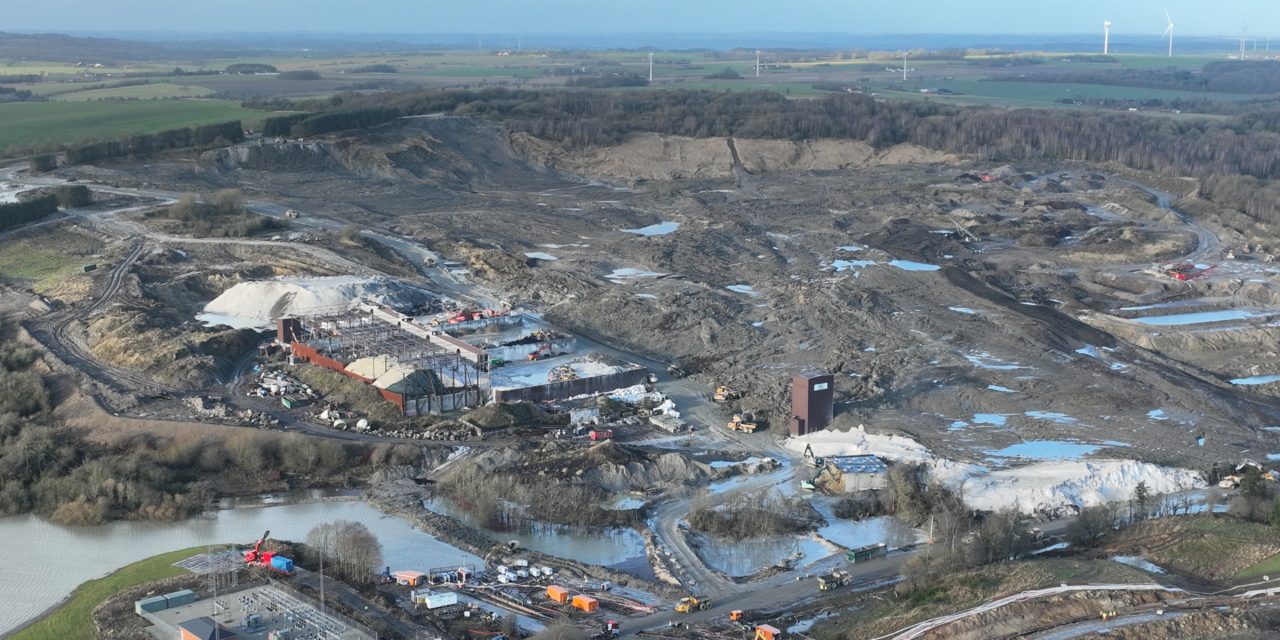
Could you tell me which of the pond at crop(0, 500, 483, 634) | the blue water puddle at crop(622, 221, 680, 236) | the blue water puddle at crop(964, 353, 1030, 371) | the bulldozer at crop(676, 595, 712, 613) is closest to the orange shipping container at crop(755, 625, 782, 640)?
the bulldozer at crop(676, 595, 712, 613)

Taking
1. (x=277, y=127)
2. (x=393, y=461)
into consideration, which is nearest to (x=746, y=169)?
(x=277, y=127)

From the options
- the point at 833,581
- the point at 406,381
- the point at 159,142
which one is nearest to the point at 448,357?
the point at 406,381

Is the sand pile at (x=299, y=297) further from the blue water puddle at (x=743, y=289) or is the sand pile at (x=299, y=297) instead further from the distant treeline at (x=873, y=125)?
the distant treeline at (x=873, y=125)

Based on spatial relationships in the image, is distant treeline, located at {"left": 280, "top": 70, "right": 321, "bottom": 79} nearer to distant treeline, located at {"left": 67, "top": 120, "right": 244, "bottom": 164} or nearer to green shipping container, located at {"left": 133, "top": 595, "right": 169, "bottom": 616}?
distant treeline, located at {"left": 67, "top": 120, "right": 244, "bottom": 164}

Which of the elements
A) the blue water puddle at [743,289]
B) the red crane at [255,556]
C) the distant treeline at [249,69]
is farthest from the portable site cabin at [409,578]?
the distant treeline at [249,69]

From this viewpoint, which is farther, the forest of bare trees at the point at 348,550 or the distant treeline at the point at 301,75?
the distant treeline at the point at 301,75

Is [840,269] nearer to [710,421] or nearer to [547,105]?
[710,421]
